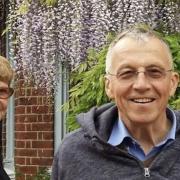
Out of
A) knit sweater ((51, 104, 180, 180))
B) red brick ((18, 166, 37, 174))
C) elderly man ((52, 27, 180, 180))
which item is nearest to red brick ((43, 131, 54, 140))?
→ red brick ((18, 166, 37, 174))

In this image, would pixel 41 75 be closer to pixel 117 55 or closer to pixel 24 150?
pixel 24 150

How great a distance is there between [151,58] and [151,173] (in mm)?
488

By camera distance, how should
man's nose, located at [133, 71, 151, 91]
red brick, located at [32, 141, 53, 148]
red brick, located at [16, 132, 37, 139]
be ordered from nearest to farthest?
man's nose, located at [133, 71, 151, 91] → red brick, located at [32, 141, 53, 148] → red brick, located at [16, 132, 37, 139]

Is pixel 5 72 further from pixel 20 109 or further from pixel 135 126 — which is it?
pixel 20 109

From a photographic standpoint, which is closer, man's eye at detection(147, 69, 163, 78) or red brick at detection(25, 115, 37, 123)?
man's eye at detection(147, 69, 163, 78)

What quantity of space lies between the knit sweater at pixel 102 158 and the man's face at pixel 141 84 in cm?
16

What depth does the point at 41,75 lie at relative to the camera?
636 cm

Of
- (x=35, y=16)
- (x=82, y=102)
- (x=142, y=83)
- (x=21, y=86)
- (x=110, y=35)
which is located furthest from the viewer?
(x=21, y=86)

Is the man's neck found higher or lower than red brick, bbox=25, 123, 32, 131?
higher

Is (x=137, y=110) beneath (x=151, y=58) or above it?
beneath

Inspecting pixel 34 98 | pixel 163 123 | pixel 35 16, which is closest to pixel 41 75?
pixel 35 16

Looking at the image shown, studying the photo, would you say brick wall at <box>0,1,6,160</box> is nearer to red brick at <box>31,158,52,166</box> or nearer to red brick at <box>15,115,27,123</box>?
red brick at <box>15,115,27,123</box>

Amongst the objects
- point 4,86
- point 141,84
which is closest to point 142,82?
point 141,84

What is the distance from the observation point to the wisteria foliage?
213 inches
